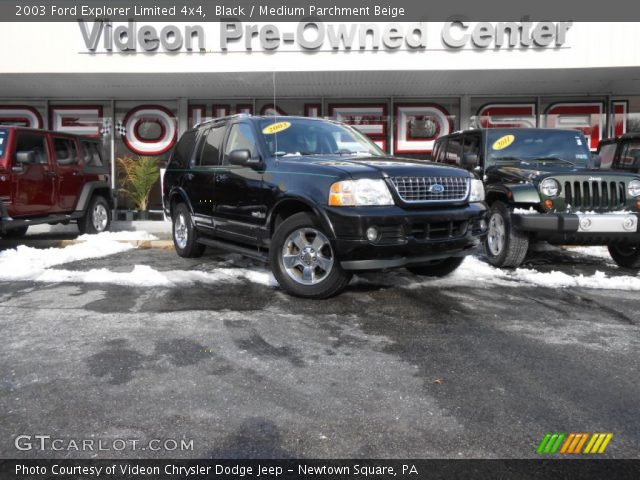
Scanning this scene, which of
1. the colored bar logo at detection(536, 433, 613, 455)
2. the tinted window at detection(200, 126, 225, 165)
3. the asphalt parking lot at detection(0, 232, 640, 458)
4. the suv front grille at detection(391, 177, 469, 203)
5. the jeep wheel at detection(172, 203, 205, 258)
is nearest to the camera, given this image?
the colored bar logo at detection(536, 433, 613, 455)

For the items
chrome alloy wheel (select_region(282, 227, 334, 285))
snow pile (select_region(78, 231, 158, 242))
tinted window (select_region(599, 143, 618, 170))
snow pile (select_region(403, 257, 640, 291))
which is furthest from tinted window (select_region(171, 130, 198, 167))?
tinted window (select_region(599, 143, 618, 170))

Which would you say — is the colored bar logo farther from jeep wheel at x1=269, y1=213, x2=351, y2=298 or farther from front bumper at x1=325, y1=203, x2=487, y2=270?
jeep wheel at x1=269, y1=213, x2=351, y2=298

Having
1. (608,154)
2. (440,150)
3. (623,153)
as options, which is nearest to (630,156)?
(623,153)

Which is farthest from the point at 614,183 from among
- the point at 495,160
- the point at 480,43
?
the point at 480,43

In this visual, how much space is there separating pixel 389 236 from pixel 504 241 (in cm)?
272

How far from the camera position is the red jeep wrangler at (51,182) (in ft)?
28.0

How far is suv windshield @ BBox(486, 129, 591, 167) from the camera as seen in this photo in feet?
25.2

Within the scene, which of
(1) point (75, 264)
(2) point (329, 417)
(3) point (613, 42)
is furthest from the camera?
(3) point (613, 42)

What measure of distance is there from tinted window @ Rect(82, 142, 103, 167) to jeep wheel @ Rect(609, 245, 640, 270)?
9308mm

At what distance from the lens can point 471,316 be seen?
466cm

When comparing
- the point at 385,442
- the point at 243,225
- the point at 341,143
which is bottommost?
the point at 385,442

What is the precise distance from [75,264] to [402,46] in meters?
8.05

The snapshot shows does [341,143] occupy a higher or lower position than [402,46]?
lower

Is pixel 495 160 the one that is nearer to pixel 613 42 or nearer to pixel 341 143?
pixel 341 143
